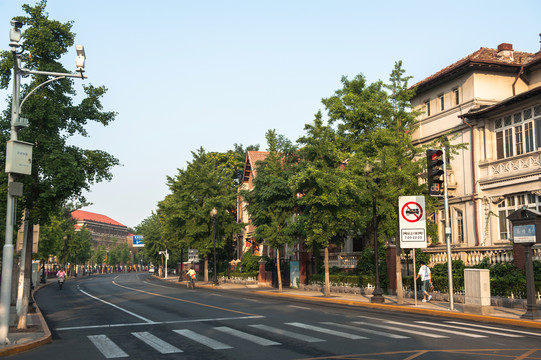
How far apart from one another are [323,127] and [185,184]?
91.0ft

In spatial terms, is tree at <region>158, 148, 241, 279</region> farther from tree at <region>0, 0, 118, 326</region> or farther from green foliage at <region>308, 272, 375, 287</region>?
tree at <region>0, 0, 118, 326</region>

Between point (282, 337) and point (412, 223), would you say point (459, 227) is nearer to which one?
point (412, 223)

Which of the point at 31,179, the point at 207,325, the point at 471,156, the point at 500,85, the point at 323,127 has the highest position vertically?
the point at 500,85

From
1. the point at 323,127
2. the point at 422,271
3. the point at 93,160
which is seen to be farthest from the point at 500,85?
the point at 93,160

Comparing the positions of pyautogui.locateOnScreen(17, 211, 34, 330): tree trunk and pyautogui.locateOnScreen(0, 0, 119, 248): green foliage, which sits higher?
pyautogui.locateOnScreen(0, 0, 119, 248): green foliage

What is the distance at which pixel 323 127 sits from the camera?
31.0m

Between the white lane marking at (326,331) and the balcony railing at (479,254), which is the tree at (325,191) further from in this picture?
the white lane marking at (326,331)

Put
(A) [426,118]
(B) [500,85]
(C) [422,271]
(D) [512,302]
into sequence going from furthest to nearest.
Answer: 1. (A) [426,118]
2. (B) [500,85]
3. (C) [422,271]
4. (D) [512,302]

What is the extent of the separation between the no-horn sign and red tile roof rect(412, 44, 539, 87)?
12.3m

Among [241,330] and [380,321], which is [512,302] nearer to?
[380,321]

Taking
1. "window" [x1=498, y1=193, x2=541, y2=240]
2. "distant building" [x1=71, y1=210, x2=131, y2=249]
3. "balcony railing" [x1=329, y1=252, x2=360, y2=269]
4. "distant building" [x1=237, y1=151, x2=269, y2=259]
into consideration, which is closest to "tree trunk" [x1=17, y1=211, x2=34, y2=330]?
"balcony railing" [x1=329, y1=252, x2=360, y2=269]

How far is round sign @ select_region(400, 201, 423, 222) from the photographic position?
2130cm

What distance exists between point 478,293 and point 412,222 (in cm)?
436

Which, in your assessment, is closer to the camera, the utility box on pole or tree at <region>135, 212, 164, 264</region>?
the utility box on pole
